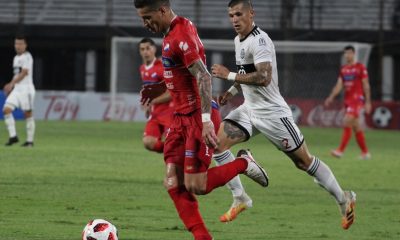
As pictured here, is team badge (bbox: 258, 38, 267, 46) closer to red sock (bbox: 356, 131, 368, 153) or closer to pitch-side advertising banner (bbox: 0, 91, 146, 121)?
red sock (bbox: 356, 131, 368, 153)

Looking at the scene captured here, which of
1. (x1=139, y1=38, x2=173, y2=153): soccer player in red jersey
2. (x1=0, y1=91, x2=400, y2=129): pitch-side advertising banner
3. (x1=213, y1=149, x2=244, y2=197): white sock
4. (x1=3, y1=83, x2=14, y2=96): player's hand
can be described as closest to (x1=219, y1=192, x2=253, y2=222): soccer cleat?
(x1=213, y1=149, x2=244, y2=197): white sock

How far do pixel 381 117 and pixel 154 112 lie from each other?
17.6 meters

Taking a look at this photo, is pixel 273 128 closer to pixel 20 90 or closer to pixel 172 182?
pixel 172 182

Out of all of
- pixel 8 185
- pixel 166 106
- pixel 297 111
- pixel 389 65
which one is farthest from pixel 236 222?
pixel 389 65

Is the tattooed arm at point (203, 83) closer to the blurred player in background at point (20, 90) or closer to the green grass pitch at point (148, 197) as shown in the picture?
the green grass pitch at point (148, 197)

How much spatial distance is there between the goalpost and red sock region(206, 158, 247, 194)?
2365 centimetres

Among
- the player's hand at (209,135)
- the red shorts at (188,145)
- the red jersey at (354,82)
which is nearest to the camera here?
the player's hand at (209,135)

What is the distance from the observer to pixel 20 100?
2133cm

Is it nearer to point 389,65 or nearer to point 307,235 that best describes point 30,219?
point 307,235

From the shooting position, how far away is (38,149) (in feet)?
66.4

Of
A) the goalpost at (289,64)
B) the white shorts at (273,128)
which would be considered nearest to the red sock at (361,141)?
the white shorts at (273,128)

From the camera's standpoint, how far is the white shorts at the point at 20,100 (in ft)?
69.9

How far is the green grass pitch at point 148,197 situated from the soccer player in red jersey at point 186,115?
1038 millimetres

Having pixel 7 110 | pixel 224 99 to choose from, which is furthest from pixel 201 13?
pixel 224 99
